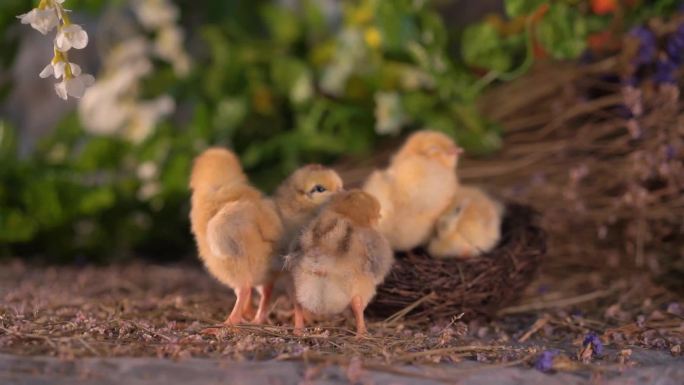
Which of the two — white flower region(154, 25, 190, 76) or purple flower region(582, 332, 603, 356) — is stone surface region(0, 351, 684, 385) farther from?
white flower region(154, 25, 190, 76)

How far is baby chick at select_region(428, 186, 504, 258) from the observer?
2.27 meters

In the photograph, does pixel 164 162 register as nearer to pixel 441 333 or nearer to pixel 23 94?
pixel 23 94

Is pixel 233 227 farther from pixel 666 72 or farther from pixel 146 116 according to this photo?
pixel 146 116

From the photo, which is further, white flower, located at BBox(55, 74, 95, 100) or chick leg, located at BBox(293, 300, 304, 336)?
chick leg, located at BBox(293, 300, 304, 336)

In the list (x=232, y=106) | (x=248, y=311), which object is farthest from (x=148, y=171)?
(x=248, y=311)

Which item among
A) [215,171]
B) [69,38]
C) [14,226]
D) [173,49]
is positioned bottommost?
[14,226]

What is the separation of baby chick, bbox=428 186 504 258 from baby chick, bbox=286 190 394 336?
1.36 ft

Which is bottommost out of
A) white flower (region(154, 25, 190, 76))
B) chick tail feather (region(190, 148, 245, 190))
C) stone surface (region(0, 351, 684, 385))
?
stone surface (region(0, 351, 684, 385))

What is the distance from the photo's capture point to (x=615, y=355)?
1.84 meters

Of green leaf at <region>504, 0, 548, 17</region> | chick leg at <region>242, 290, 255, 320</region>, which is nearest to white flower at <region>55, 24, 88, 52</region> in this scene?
chick leg at <region>242, 290, 255, 320</region>

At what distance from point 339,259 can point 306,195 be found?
10.6 inches

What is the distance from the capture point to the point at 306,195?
203 cm

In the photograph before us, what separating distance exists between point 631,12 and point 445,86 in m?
0.74

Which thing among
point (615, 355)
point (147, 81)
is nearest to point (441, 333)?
point (615, 355)
